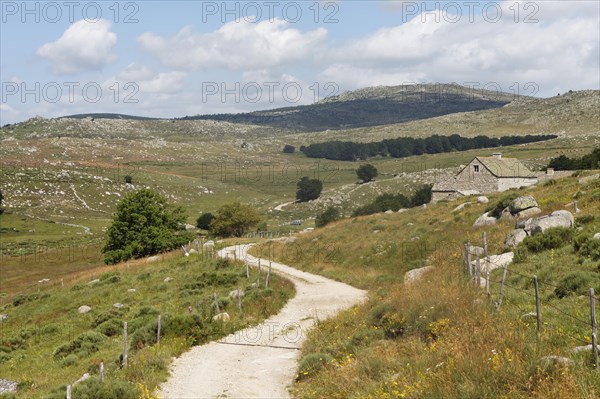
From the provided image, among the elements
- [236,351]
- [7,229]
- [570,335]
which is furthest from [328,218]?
[570,335]

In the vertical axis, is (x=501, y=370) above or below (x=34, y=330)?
above

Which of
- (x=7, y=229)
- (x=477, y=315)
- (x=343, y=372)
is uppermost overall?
(x=477, y=315)

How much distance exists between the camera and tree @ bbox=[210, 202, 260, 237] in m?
87.7

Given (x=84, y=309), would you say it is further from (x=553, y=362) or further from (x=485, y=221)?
(x=553, y=362)

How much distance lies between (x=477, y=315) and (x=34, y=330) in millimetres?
27000

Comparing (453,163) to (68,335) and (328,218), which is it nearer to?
(328,218)

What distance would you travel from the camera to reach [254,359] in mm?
19266

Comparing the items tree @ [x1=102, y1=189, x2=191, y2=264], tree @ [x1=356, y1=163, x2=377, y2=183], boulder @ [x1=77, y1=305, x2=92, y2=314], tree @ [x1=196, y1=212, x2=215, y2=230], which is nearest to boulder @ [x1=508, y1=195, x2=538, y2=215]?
boulder @ [x1=77, y1=305, x2=92, y2=314]

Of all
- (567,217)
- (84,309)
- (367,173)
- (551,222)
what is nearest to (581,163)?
(567,217)

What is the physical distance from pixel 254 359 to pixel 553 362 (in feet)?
35.9

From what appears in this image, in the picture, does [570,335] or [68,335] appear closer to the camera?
[570,335]

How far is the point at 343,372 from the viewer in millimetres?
14359

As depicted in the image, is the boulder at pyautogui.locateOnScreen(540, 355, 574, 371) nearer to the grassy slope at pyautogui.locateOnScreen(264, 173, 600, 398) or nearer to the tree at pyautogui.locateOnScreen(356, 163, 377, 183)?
the grassy slope at pyautogui.locateOnScreen(264, 173, 600, 398)

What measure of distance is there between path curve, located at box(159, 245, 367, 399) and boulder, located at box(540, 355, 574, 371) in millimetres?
7103
